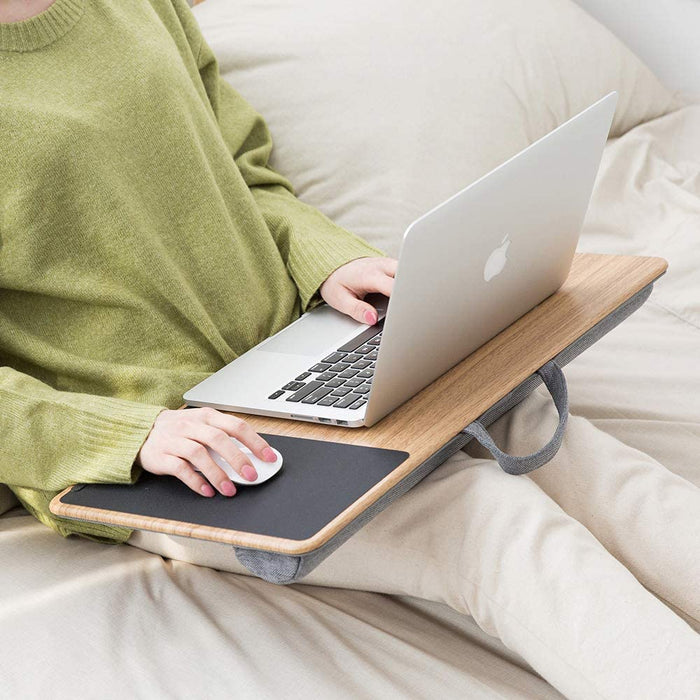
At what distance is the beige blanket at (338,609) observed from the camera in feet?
2.70

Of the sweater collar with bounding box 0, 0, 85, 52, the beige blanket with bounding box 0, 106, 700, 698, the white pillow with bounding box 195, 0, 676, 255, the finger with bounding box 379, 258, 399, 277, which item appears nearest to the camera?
the beige blanket with bounding box 0, 106, 700, 698

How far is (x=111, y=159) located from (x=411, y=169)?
525 millimetres

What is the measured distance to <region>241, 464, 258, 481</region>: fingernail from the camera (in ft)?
2.52

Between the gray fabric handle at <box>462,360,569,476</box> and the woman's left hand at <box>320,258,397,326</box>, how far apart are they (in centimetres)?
21

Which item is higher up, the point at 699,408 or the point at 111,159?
the point at 111,159

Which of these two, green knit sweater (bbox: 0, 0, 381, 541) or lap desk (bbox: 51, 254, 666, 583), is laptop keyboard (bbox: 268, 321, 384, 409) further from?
green knit sweater (bbox: 0, 0, 381, 541)

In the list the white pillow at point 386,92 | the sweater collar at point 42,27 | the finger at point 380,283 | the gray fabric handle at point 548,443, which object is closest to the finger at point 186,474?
the gray fabric handle at point 548,443

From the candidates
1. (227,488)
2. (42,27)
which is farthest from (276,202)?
(227,488)

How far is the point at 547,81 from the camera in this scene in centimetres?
154

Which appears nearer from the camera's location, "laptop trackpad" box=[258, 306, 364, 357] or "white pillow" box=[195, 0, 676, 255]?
"laptop trackpad" box=[258, 306, 364, 357]

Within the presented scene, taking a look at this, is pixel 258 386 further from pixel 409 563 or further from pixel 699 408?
pixel 699 408

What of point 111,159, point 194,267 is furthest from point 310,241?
point 111,159

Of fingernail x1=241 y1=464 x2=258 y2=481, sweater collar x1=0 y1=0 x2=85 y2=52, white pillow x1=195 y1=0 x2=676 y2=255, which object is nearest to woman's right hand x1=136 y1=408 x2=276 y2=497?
fingernail x1=241 y1=464 x2=258 y2=481

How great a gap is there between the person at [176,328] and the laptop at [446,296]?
68mm
